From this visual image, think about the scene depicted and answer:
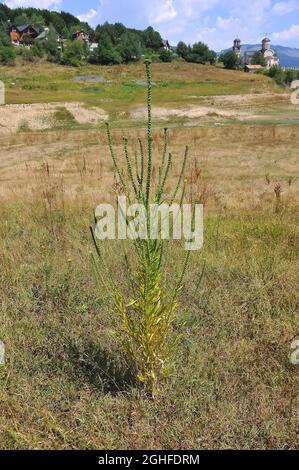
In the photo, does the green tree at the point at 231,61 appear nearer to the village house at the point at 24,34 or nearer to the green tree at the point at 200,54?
the green tree at the point at 200,54

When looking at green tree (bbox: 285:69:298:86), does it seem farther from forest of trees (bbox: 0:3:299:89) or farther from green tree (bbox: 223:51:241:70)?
green tree (bbox: 223:51:241:70)

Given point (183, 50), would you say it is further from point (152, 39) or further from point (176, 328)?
point (176, 328)

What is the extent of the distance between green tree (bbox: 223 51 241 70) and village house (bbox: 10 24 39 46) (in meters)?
Result: 41.6

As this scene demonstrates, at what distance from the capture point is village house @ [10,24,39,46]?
93312mm

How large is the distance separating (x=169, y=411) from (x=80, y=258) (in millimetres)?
2357

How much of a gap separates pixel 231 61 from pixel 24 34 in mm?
45682

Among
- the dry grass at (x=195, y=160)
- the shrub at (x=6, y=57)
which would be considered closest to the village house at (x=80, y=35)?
the shrub at (x=6, y=57)

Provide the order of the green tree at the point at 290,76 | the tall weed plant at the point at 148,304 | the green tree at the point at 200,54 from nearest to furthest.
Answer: the tall weed plant at the point at 148,304
the green tree at the point at 290,76
the green tree at the point at 200,54

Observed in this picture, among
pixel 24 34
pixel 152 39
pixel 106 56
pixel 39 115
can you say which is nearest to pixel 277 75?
pixel 106 56

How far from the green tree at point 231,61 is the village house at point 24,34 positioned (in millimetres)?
41556

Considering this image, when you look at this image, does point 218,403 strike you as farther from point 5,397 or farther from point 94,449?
point 5,397

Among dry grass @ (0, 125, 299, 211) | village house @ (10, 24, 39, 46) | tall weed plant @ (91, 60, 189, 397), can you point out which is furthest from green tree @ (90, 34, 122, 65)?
tall weed plant @ (91, 60, 189, 397)

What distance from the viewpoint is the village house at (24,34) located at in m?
93.3
